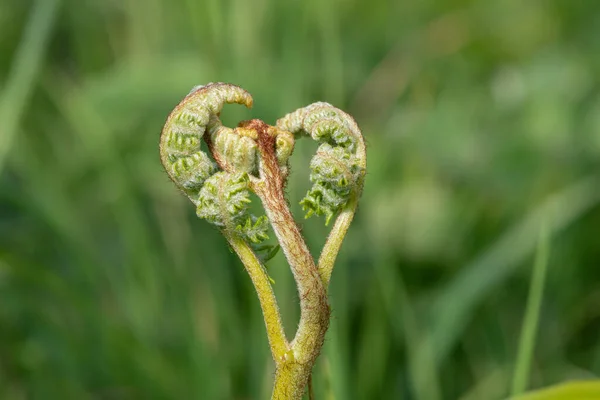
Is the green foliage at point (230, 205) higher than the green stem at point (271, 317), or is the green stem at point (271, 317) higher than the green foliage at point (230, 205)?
the green foliage at point (230, 205)

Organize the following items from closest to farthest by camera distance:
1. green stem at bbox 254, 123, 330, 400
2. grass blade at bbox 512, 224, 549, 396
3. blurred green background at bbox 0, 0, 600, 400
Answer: green stem at bbox 254, 123, 330, 400, grass blade at bbox 512, 224, 549, 396, blurred green background at bbox 0, 0, 600, 400

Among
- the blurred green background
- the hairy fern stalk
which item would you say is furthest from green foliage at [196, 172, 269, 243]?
the blurred green background

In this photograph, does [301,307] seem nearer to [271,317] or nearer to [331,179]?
[271,317]

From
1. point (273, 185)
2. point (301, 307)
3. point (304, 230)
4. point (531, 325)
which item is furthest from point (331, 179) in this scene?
point (304, 230)

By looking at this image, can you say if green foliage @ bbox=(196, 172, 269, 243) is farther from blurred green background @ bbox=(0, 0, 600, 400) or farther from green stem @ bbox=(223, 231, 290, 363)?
blurred green background @ bbox=(0, 0, 600, 400)

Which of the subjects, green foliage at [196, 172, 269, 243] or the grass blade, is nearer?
green foliage at [196, 172, 269, 243]

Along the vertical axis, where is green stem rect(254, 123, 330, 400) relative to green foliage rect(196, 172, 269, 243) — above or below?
below

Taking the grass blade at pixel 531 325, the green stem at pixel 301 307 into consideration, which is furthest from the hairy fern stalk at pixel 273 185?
the grass blade at pixel 531 325

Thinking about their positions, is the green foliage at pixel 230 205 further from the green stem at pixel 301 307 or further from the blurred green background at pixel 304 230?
the blurred green background at pixel 304 230
